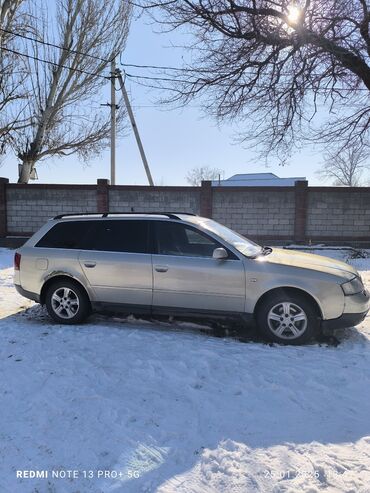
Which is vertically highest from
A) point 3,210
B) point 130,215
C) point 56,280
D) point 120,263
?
point 3,210

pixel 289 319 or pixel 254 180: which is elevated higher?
pixel 254 180

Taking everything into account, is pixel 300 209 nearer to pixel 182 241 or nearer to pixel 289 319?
pixel 182 241

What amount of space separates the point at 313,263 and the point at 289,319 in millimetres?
812

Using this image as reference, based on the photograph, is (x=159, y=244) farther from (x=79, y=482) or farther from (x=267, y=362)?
(x=79, y=482)

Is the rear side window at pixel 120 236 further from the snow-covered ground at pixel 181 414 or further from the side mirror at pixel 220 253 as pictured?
the snow-covered ground at pixel 181 414

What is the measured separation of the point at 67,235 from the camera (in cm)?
625

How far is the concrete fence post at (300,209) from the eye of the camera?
15.3 meters

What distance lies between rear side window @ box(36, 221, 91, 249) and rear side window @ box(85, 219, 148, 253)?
131mm

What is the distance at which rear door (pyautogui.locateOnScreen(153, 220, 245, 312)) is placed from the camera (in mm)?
5340

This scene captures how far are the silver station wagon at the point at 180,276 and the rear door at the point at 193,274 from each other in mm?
13

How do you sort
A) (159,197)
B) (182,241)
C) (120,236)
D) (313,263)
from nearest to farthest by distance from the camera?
(313,263)
(182,241)
(120,236)
(159,197)

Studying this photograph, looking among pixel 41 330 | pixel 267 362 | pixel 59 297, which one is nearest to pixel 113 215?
pixel 59 297

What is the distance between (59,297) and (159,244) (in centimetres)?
165

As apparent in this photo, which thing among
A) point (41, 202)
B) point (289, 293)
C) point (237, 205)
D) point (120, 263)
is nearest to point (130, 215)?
point (120, 263)
